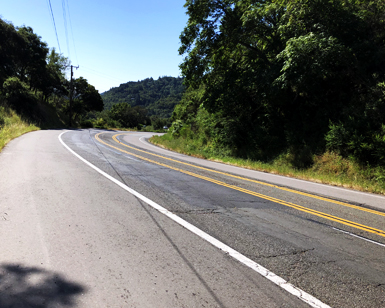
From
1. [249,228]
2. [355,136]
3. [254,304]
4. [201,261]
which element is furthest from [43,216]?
[355,136]

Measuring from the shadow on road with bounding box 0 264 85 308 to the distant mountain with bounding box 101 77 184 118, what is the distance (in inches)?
5272

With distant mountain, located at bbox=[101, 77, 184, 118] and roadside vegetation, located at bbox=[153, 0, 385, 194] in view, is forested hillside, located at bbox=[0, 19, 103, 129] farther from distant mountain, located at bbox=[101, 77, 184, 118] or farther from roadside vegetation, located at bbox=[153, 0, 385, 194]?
distant mountain, located at bbox=[101, 77, 184, 118]

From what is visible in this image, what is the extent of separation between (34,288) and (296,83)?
46.7 feet

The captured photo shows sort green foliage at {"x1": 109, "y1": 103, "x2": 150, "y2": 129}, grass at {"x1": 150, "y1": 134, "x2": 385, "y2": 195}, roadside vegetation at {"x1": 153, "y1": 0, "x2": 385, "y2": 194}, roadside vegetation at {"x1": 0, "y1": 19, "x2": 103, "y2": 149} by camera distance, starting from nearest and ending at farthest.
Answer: grass at {"x1": 150, "y1": 134, "x2": 385, "y2": 195}, roadside vegetation at {"x1": 153, "y1": 0, "x2": 385, "y2": 194}, roadside vegetation at {"x1": 0, "y1": 19, "x2": 103, "y2": 149}, green foliage at {"x1": 109, "y1": 103, "x2": 150, "y2": 129}

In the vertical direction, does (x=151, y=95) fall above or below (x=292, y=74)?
above

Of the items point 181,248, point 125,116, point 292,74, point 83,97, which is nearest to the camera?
point 181,248

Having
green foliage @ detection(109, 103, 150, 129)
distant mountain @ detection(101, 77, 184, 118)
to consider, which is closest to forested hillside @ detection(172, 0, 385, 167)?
green foliage @ detection(109, 103, 150, 129)

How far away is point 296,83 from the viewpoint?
14547mm

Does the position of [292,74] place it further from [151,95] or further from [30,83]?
[151,95]

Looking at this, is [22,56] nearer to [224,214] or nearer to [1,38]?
[1,38]

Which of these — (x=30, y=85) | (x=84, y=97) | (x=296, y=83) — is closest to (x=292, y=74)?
(x=296, y=83)

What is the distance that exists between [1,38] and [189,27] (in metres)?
28.8

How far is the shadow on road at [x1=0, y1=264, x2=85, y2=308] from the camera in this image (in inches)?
109

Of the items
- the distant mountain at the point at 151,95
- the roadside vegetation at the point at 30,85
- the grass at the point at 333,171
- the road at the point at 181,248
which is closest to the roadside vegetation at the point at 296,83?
the grass at the point at 333,171
